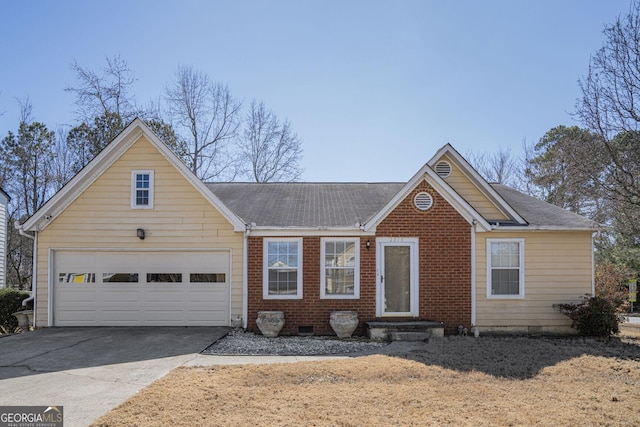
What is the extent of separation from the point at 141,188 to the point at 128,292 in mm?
2905

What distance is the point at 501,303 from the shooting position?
1191 centimetres

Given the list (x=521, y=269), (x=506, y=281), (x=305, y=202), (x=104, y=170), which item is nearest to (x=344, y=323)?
(x=305, y=202)

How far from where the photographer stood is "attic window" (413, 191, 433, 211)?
1181 cm

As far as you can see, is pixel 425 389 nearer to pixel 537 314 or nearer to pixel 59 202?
pixel 537 314

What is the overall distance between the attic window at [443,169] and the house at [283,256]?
0.46 meters

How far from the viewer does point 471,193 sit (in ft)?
41.7

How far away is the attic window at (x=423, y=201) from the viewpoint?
11.8 meters

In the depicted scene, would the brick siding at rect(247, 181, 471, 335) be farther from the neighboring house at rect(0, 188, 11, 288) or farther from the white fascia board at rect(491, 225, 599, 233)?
the neighboring house at rect(0, 188, 11, 288)

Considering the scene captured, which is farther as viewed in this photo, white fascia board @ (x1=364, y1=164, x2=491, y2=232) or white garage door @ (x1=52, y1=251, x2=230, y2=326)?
white garage door @ (x1=52, y1=251, x2=230, y2=326)

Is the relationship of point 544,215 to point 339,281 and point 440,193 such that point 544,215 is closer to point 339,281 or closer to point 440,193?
point 440,193

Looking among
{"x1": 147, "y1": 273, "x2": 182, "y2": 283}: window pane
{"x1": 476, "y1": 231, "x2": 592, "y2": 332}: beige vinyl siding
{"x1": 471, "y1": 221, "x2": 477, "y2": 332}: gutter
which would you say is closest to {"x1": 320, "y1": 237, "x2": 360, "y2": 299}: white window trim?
{"x1": 471, "y1": 221, "x2": 477, "y2": 332}: gutter

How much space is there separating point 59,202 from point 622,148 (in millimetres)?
15804

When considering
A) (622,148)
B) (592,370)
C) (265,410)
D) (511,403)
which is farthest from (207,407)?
(622,148)

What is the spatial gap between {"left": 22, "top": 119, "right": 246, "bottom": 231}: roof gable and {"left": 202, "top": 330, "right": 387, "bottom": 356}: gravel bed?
3.14 m
